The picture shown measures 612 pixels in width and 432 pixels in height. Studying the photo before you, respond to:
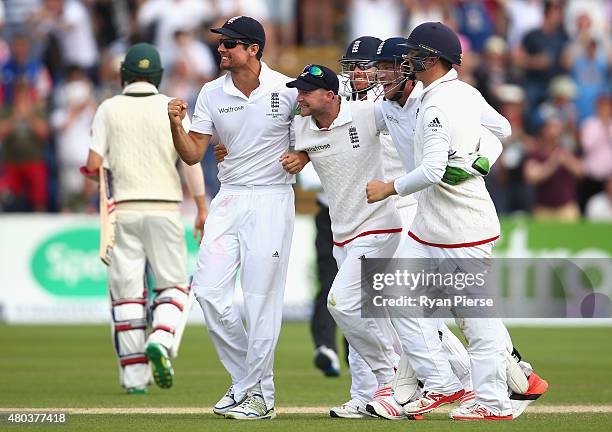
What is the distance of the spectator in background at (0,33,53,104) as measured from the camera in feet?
70.0

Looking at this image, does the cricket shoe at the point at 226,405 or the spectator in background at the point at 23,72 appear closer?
the cricket shoe at the point at 226,405

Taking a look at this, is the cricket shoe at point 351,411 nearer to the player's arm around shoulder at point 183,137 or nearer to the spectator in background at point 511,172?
the player's arm around shoulder at point 183,137

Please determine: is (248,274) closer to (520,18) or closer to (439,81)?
(439,81)

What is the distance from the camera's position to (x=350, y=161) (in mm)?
9602

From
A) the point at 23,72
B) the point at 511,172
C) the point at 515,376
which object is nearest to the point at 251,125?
the point at 515,376

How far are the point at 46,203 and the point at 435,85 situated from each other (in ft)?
40.2

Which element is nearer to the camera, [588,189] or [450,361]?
[450,361]

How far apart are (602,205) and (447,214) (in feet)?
40.8

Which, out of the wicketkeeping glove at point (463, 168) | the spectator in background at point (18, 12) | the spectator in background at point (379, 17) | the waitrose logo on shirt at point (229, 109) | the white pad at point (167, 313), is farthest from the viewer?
the spectator in background at point (379, 17)

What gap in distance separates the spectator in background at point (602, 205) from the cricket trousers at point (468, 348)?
469 inches

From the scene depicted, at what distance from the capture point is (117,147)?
38.9 ft

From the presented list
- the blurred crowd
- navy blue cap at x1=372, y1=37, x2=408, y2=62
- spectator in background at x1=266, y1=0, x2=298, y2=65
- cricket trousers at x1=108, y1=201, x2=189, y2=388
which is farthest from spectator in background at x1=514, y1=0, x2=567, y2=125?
navy blue cap at x1=372, y1=37, x2=408, y2=62

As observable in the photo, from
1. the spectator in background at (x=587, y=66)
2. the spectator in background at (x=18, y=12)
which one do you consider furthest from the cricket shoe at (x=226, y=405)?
the spectator in background at (x=587, y=66)

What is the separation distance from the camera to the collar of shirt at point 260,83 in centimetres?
971
